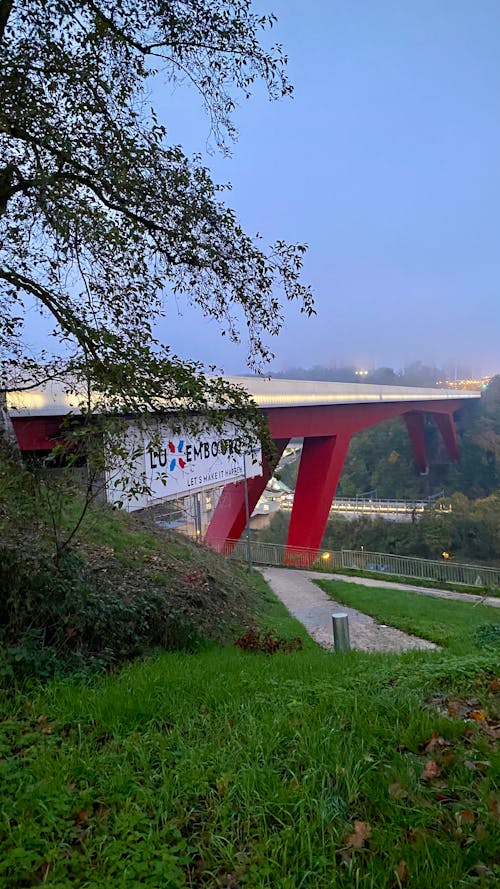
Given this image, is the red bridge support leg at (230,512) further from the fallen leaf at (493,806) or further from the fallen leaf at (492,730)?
the fallen leaf at (493,806)

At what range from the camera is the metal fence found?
55.7 ft

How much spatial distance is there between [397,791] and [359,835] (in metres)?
0.28

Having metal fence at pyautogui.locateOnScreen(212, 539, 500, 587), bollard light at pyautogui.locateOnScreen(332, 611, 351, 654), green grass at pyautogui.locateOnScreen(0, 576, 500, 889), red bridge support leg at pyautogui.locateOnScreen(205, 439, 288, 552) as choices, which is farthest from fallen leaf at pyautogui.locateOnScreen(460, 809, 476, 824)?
red bridge support leg at pyautogui.locateOnScreen(205, 439, 288, 552)

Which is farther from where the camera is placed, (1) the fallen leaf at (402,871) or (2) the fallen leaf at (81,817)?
(2) the fallen leaf at (81,817)

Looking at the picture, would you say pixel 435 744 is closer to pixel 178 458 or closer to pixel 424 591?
pixel 178 458

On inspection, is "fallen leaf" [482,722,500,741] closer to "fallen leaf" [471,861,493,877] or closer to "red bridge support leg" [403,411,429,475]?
"fallen leaf" [471,861,493,877]

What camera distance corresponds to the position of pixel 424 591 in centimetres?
1534

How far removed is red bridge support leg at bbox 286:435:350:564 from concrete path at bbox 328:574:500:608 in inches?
158

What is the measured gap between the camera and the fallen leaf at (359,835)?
1896 mm

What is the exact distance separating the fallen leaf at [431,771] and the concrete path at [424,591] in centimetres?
1243

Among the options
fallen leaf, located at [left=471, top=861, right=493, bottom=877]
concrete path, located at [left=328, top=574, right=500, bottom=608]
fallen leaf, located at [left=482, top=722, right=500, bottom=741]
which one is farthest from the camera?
concrete path, located at [left=328, top=574, right=500, bottom=608]

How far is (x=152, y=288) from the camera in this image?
14.8 feet

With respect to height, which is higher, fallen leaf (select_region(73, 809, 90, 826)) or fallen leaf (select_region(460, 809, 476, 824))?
fallen leaf (select_region(460, 809, 476, 824))

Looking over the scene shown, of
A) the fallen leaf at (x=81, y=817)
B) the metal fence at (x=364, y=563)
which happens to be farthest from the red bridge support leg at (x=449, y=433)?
the fallen leaf at (x=81, y=817)
